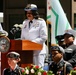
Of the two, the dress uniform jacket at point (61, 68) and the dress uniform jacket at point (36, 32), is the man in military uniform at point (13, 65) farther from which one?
the dress uniform jacket at point (36, 32)

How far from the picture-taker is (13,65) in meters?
7.35

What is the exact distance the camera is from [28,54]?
817cm

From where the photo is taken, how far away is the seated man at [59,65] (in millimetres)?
7195

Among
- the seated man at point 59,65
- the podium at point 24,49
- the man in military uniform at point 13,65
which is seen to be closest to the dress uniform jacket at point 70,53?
the podium at point 24,49

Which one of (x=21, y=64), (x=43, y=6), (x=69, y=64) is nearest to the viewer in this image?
(x=69, y=64)

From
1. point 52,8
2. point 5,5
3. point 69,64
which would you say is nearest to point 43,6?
point 5,5

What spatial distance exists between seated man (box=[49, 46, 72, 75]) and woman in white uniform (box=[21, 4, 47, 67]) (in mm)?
1026

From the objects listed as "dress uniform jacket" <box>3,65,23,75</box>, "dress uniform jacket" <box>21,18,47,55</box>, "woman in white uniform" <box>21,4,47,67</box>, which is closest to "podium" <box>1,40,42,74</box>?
"woman in white uniform" <box>21,4,47,67</box>

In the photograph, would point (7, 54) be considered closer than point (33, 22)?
Yes

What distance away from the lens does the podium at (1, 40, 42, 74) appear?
7812 mm

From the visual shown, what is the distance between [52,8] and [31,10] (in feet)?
5.74

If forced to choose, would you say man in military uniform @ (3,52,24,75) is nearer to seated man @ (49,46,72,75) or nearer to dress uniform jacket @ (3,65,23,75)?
dress uniform jacket @ (3,65,23,75)

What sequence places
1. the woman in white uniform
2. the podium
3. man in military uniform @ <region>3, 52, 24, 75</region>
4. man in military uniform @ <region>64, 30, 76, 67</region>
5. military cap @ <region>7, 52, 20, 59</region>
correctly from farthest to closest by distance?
1. the woman in white uniform
2. man in military uniform @ <region>64, 30, 76, 67</region>
3. the podium
4. military cap @ <region>7, 52, 20, 59</region>
5. man in military uniform @ <region>3, 52, 24, 75</region>

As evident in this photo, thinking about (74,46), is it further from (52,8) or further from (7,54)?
(52,8)
